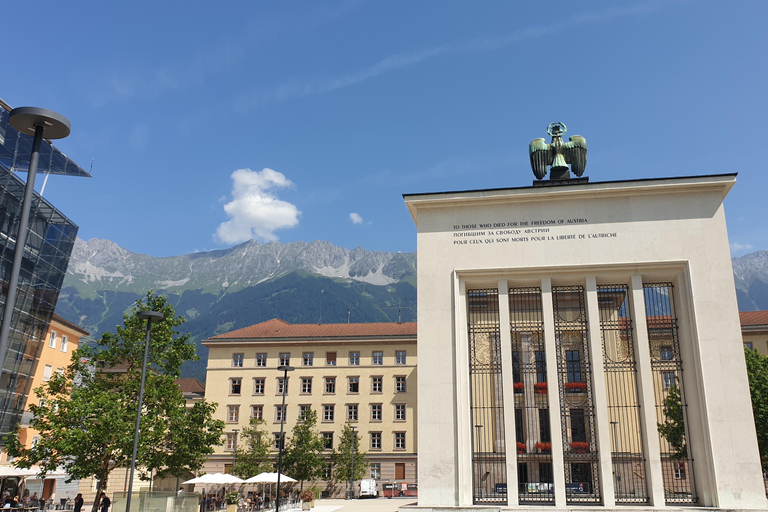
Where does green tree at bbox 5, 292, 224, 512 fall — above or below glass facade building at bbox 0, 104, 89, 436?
below

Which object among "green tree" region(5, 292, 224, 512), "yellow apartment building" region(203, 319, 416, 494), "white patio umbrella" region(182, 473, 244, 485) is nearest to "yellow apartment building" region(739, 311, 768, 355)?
"yellow apartment building" region(203, 319, 416, 494)

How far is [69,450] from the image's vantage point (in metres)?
27.5

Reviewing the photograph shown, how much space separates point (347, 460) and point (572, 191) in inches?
1661

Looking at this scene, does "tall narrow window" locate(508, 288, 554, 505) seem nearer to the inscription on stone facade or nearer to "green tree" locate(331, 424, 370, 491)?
the inscription on stone facade

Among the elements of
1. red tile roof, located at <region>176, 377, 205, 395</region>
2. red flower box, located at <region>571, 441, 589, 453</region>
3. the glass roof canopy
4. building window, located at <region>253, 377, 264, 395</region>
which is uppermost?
the glass roof canopy

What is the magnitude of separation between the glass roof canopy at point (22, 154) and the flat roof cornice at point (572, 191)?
29.0 metres

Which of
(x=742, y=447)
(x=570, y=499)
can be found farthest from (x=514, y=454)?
(x=742, y=447)

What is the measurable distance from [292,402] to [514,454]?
149 feet

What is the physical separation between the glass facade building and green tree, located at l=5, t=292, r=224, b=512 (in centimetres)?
1642

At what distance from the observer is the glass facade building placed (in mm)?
43000

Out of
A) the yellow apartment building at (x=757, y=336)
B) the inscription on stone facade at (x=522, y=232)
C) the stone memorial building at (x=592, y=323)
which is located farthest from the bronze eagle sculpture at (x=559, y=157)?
the yellow apartment building at (x=757, y=336)

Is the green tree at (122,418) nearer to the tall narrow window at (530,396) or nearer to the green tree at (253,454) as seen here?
the tall narrow window at (530,396)

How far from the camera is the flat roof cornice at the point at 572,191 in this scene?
2292 cm

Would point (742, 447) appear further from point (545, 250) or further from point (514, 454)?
point (545, 250)
